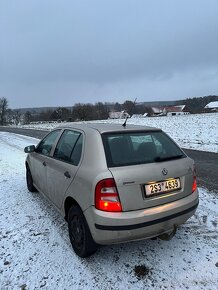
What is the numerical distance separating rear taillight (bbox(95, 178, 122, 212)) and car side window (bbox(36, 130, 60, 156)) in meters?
1.97

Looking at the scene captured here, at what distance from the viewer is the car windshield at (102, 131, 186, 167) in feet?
11.1

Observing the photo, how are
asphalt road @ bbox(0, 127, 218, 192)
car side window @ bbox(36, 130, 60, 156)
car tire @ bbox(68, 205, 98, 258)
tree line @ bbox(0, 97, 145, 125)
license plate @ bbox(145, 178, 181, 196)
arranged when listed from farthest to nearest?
tree line @ bbox(0, 97, 145, 125), asphalt road @ bbox(0, 127, 218, 192), car side window @ bbox(36, 130, 60, 156), car tire @ bbox(68, 205, 98, 258), license plate @ bbox(145, 178, 181, 196)

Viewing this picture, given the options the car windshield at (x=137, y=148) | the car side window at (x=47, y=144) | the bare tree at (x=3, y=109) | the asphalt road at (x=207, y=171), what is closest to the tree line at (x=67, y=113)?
the bare tree at (x=3, y=109)

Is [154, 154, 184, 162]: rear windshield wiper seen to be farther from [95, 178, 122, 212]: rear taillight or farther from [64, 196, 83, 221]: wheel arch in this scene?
[64, 196, 83, 221]: wheel arch

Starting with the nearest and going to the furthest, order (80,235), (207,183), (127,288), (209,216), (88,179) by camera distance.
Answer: (127,288) < (88,179) < (80,235) < (209,216) < (207,183)

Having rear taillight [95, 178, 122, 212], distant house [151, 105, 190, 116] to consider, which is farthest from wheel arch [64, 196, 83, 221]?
distant house [151, 105, 190, 116]

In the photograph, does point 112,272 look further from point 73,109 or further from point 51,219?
point 73,109

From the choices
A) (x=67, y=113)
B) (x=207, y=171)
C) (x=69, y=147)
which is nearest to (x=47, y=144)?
(x=69, y=147)

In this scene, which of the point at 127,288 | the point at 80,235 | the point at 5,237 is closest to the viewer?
the point at 127,288

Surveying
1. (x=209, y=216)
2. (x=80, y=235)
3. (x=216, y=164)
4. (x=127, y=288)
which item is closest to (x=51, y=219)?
(x=80, y=235)

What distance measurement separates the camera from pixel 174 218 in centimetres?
344

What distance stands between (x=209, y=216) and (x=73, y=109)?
3268 inches

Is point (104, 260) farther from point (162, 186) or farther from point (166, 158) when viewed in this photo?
point (166, 158)

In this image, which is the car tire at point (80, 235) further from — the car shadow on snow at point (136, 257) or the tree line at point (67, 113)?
the tree line at point (67, 113)
